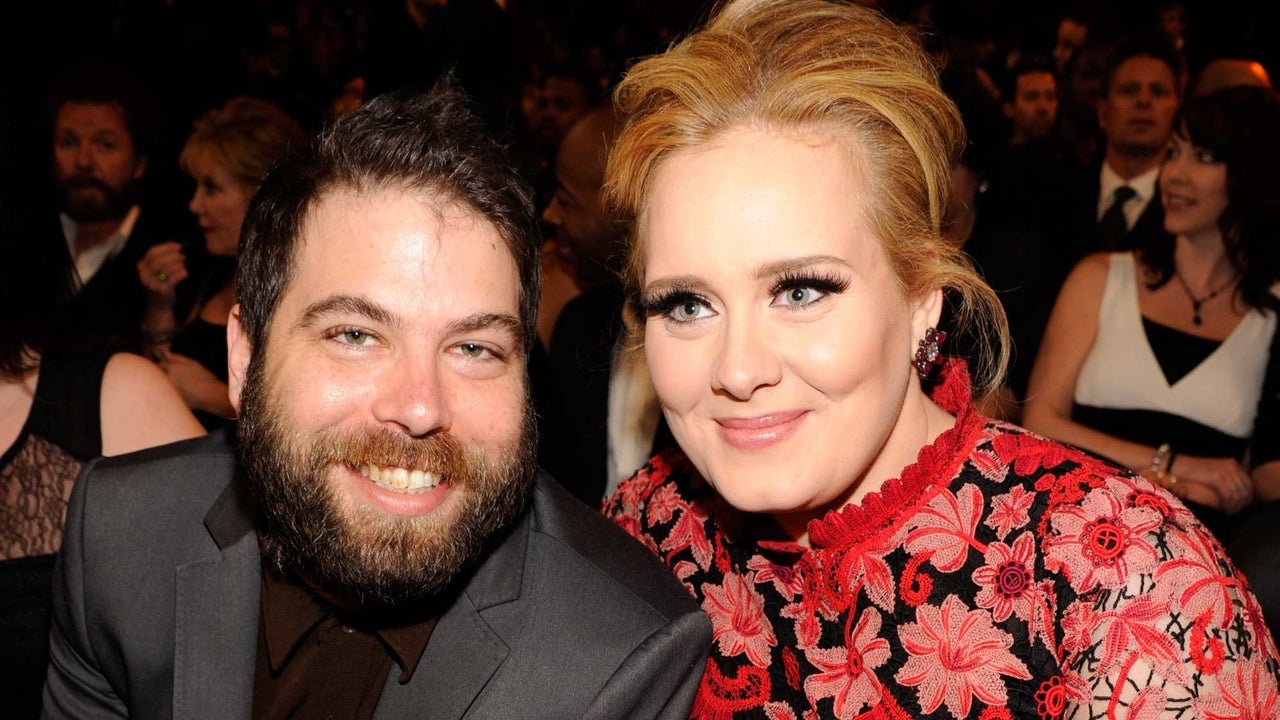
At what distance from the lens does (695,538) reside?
7.11ft

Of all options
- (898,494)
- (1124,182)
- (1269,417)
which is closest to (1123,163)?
(1124,182)

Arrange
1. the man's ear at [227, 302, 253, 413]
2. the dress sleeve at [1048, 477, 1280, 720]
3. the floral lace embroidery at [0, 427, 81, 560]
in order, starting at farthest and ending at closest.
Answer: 1. the floral lace embroidery at [0, 427, 81, 560]
2. the man's ear at [227, 302, 253, 413]
3. the dress sleeve at [1048, 477, 1280, 720]

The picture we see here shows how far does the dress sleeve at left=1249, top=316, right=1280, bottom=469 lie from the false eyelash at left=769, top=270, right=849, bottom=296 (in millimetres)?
2439

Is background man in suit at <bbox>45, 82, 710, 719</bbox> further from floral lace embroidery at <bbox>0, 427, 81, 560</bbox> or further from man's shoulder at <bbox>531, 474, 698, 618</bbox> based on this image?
floral lace embroidery at <bbox>0, 427, 81, 560</bbox>

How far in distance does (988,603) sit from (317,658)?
114 centimetres

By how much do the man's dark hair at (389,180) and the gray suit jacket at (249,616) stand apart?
355mm

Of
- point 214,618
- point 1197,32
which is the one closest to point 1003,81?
point 1197,32

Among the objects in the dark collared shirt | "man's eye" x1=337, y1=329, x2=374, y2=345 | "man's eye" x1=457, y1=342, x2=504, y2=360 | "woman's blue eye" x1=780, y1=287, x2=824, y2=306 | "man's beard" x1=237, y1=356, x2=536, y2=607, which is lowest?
the dark collared shirt

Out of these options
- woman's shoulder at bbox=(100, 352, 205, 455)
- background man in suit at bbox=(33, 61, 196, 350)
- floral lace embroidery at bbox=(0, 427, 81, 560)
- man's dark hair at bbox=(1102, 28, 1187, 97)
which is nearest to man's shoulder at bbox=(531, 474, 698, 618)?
woman's shoulder at bbox=(100, 352, 205, 455)

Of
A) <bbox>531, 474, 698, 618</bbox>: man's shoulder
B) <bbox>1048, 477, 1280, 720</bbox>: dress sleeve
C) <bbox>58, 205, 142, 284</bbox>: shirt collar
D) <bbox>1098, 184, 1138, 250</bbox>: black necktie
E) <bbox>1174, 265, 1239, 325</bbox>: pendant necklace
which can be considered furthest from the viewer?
<bbox>1098, 184, 1138, 250</bbox>: black necktie

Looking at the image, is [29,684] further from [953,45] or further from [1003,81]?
[1003,81]

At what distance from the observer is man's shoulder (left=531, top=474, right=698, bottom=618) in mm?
1908

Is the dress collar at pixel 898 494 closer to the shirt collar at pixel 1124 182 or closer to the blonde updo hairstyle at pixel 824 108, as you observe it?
the blonde updo hairstyle at pixel 824 108

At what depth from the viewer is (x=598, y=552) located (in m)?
1.98
